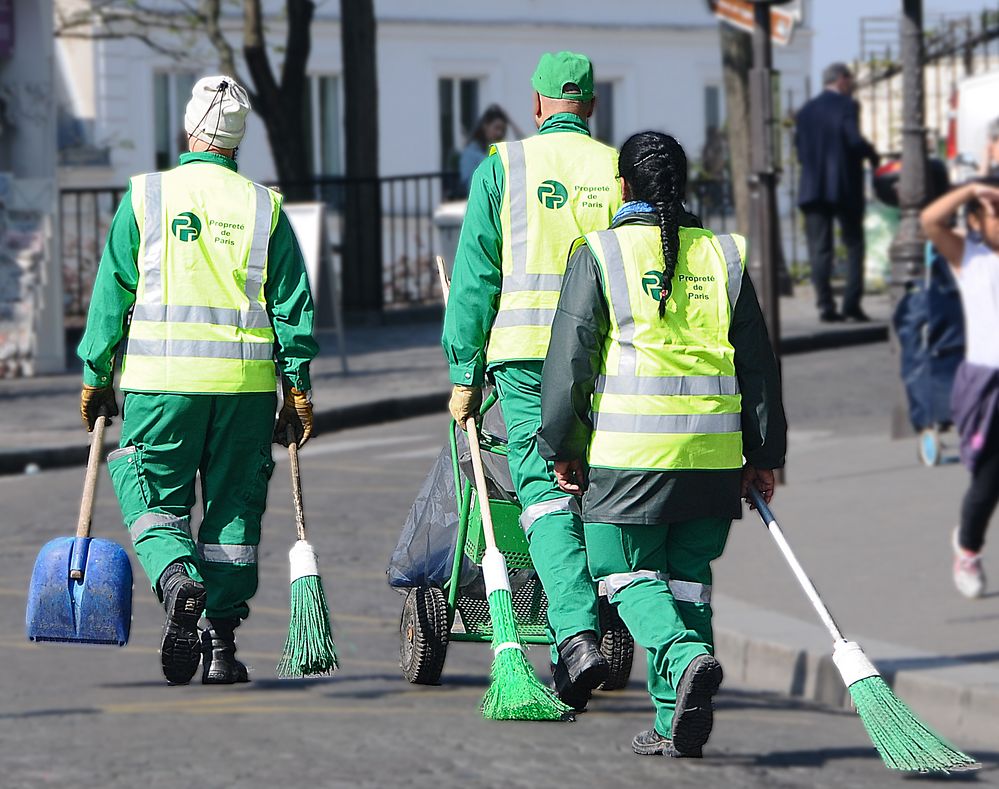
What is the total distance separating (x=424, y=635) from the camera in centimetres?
321

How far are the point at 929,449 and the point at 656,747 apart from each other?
18.2 meters

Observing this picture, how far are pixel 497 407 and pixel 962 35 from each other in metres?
48.7

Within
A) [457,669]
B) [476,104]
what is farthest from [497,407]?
[476,104]

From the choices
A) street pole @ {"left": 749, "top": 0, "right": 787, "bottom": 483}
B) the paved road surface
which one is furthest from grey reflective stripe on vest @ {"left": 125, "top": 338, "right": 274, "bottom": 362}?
the paved road surface

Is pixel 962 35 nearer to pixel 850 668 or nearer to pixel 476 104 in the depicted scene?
pixel 476 104

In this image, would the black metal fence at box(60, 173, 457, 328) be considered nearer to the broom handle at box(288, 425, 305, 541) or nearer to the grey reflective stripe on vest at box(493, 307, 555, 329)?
the grey reflective stripe on vest at box(493, 307, 555, 329)

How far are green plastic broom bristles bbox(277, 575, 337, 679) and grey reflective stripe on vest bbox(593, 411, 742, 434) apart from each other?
1.40ft

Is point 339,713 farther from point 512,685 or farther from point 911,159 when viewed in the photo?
point 512,685

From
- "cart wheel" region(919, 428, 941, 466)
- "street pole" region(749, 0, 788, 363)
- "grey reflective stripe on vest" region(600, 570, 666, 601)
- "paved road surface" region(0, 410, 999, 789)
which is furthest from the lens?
"paved road surface" region(0, 410, 999, 789)

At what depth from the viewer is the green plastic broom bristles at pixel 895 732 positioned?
289 centimetres

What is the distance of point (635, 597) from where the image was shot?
121 inches

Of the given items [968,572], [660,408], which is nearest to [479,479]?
[660,408]

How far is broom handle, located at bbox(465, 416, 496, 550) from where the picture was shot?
10.2 feet

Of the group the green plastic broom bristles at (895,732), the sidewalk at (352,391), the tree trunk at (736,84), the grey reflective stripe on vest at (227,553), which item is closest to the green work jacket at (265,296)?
the grey reflective stripe on vest at (227,553)
